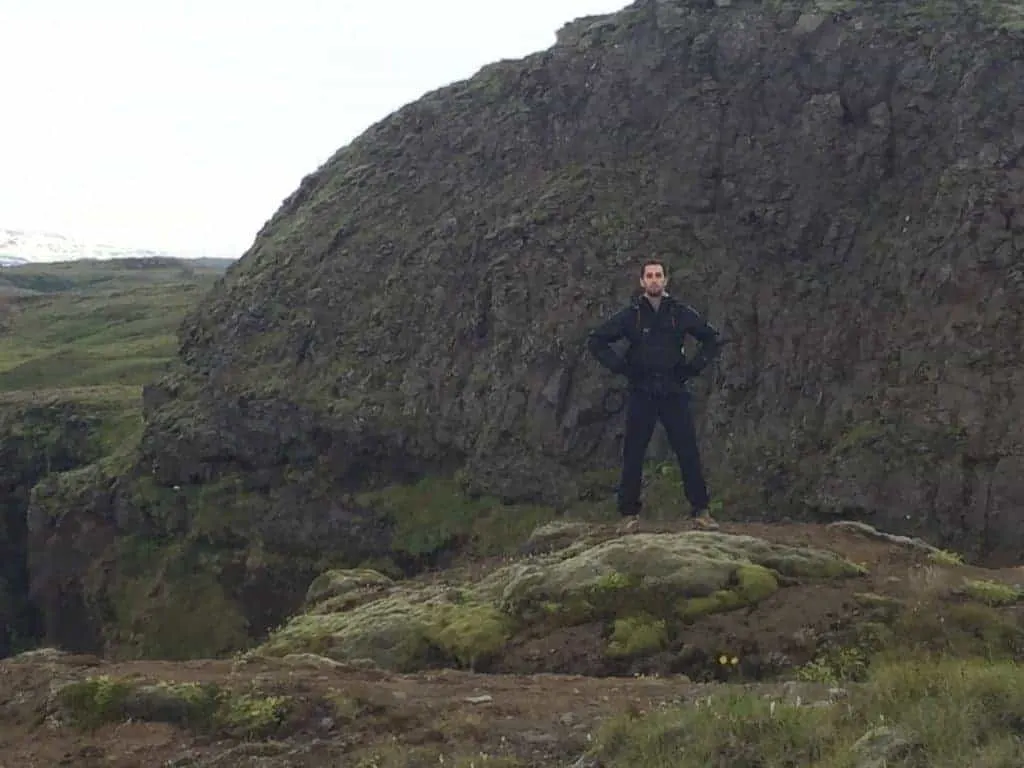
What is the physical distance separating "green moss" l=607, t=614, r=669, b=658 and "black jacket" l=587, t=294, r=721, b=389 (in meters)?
4.32

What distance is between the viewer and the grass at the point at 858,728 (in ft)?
22.8

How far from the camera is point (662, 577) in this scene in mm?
14406

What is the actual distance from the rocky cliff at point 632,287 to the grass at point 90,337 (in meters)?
17.2

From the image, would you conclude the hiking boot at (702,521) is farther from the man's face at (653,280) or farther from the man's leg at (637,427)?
the man's face at (653,280)

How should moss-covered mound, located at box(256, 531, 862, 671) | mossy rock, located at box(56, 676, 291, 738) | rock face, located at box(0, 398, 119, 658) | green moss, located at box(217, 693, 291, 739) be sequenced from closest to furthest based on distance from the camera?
1. green moss, located at box(217, 693, 291, 739)
2. mossy rock, located at box(56, 676, 291, 738)
3. moss-covered mound, located at box(256, 531, 862, 671)
4. rock face, located at box(0, 398, 119, 658)

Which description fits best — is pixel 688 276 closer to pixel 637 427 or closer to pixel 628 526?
pixel 628 526

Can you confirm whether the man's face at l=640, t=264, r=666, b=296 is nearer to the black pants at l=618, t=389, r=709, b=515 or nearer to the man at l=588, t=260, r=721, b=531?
the man at l=588, t=260, r=721, b=531

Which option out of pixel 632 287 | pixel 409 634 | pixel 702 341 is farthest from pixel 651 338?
pixel 632 287

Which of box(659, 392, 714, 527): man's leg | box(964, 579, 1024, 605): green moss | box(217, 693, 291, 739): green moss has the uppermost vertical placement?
box(659, 392, 714, 527): man's leg

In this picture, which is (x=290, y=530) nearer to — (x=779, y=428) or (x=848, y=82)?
(x=779, y=428)

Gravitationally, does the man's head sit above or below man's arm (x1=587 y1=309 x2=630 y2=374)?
above

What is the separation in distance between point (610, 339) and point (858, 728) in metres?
9.64

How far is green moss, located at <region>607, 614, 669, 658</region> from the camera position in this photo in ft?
43.4

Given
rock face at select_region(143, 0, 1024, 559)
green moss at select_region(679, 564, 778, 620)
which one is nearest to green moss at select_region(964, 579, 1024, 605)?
green moss at select_region(679, 564, 778, 620)
